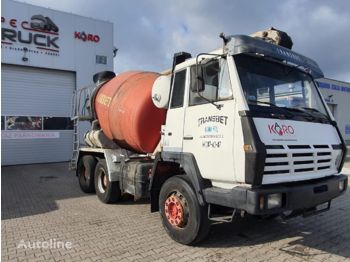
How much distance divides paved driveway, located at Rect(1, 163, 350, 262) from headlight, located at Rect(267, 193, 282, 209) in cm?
87

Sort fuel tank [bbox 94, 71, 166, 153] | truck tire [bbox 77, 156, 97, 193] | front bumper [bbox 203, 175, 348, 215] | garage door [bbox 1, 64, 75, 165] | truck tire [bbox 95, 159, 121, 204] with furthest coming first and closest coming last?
garage door [bbox 1, 64, 75, 165]
truck tire [bbox 77, 156, 97, 193]
truck tire [bbox 95, 159, 121, 204]
fuel tank [bbox 94, 71, 166, 153]
front bumper [bbox 203, 175, 348, 215]

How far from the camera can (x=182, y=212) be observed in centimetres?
500

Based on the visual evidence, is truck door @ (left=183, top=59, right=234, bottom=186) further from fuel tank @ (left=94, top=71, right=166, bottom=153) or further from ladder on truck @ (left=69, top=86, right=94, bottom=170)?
ladder on truck @ (left=69, top=86, right=94, bottom=170)

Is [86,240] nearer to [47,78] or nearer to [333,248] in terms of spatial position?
[333,248]

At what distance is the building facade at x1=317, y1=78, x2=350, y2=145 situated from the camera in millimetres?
27719

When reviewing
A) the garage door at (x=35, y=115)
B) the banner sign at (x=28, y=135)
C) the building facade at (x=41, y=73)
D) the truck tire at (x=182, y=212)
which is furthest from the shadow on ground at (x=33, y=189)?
the truck tire at (x=182, y=212)

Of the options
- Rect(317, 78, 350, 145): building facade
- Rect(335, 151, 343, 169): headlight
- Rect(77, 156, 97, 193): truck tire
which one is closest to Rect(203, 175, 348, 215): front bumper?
Rect(335, 151, 343, 169): headlight

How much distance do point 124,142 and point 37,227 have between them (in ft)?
7.37

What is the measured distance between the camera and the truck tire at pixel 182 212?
4742 millimetres

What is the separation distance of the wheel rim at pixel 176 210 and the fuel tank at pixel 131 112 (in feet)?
4.87

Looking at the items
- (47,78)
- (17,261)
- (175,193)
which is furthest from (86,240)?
(47,78)

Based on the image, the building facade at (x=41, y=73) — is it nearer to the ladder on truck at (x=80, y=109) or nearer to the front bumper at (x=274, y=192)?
the ladder on truck at (x=80, y=109)

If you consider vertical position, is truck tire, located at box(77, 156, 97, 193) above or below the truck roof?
below

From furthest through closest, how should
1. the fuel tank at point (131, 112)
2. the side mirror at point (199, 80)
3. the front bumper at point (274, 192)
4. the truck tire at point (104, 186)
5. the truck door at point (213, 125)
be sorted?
the truck tire at point (104, 186), the fuel tank at point (131, 112), the side mirror at point (199, 80), the truck door at point (213, 125), the front bumper at point (274, 192)
